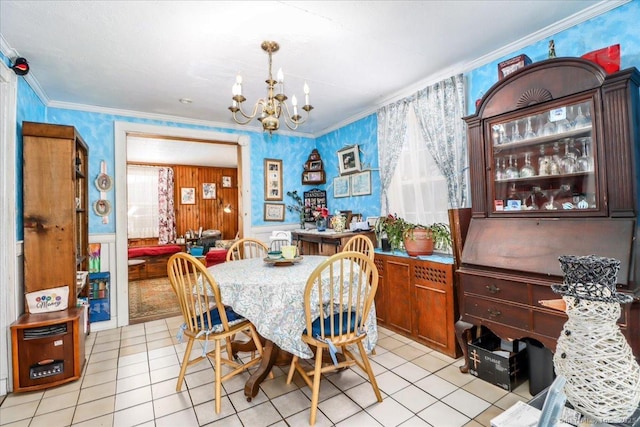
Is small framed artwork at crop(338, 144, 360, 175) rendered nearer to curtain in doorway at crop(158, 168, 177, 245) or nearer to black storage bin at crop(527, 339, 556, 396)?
black storage bin at crop(527, 339, 556, 396)

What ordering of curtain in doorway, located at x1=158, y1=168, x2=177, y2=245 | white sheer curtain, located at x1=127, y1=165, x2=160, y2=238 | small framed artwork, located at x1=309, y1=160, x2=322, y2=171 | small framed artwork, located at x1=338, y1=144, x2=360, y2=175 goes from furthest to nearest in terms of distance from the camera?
curtain in doorway, located at x1=158, y1=168, x2=177, y2=245
white sheer curtain, located at x1=127, y1=165, x2=160, y2=238
small framed artwork, located at x1=309, y1=160, x2=322, y2=171
small framed artwork, located at x1=338, y1=144, x2=360, y2=175

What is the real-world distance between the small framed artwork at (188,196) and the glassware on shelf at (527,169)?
24.3 ft

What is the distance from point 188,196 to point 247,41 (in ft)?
20.6

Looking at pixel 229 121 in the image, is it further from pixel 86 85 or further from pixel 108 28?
pixel 108 28

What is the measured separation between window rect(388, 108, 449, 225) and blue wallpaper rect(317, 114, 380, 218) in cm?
38

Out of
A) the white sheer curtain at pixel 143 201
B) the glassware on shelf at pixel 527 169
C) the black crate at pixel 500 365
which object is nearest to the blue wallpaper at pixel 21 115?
the black crate at pixel 500 365

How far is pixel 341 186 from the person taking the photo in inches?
182

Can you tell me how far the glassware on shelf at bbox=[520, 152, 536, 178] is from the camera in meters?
2.26

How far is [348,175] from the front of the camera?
4.46m

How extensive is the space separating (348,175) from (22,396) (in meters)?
3.88

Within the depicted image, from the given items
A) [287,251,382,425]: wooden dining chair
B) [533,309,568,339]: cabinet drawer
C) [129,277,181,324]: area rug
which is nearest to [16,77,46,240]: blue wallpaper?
[129,277,181,324]: area rug

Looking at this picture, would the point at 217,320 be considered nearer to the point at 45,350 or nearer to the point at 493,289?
the point at 45,350

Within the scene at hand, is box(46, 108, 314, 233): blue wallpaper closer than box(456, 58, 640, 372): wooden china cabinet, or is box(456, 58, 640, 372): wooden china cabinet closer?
box(456, 58, 640, 372): wooden china cabinet

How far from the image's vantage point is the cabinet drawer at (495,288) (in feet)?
6.55
